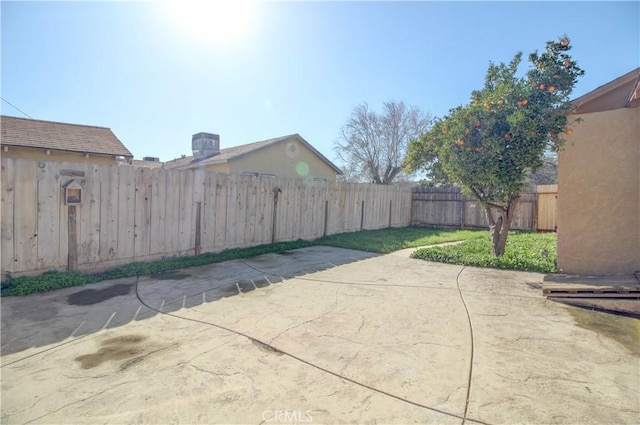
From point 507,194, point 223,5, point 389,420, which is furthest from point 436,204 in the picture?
point 389,420

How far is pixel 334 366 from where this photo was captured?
255cm

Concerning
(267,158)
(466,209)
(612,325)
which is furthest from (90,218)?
(466,209)

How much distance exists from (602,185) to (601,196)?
0.18 metres

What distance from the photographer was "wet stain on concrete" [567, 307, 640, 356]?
9.90ft

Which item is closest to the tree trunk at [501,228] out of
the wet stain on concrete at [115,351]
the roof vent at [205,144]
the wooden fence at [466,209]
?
the wooden fence at [466,209]

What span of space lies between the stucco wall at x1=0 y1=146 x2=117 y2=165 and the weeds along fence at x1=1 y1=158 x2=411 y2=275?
676cm

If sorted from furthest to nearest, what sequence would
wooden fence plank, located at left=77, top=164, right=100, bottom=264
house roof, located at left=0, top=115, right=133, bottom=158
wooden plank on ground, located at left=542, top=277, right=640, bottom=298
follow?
house roof, located at left=0, top=115, right=133, bottom=158, wooden fence plank, located at left=77, top=164, right=100, bottom=264, wooden plank on ground, located at left=542, top=277, right=640, bottom=298

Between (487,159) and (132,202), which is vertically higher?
(487,159)

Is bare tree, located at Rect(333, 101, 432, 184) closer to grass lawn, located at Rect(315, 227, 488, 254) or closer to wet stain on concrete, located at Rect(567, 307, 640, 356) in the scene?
grass lawn, located at Rect(315, 227, 488, 254)

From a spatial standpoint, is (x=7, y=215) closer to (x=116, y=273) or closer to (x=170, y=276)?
(x=116, y=273)

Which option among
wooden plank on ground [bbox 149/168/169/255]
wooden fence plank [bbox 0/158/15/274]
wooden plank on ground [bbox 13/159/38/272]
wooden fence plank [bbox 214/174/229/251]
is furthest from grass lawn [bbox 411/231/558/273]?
wooden fence plank [bbox 0/158/15/274]

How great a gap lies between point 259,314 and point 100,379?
1.64m

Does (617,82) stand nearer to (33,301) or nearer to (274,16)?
(274,16)

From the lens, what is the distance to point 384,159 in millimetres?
25438
